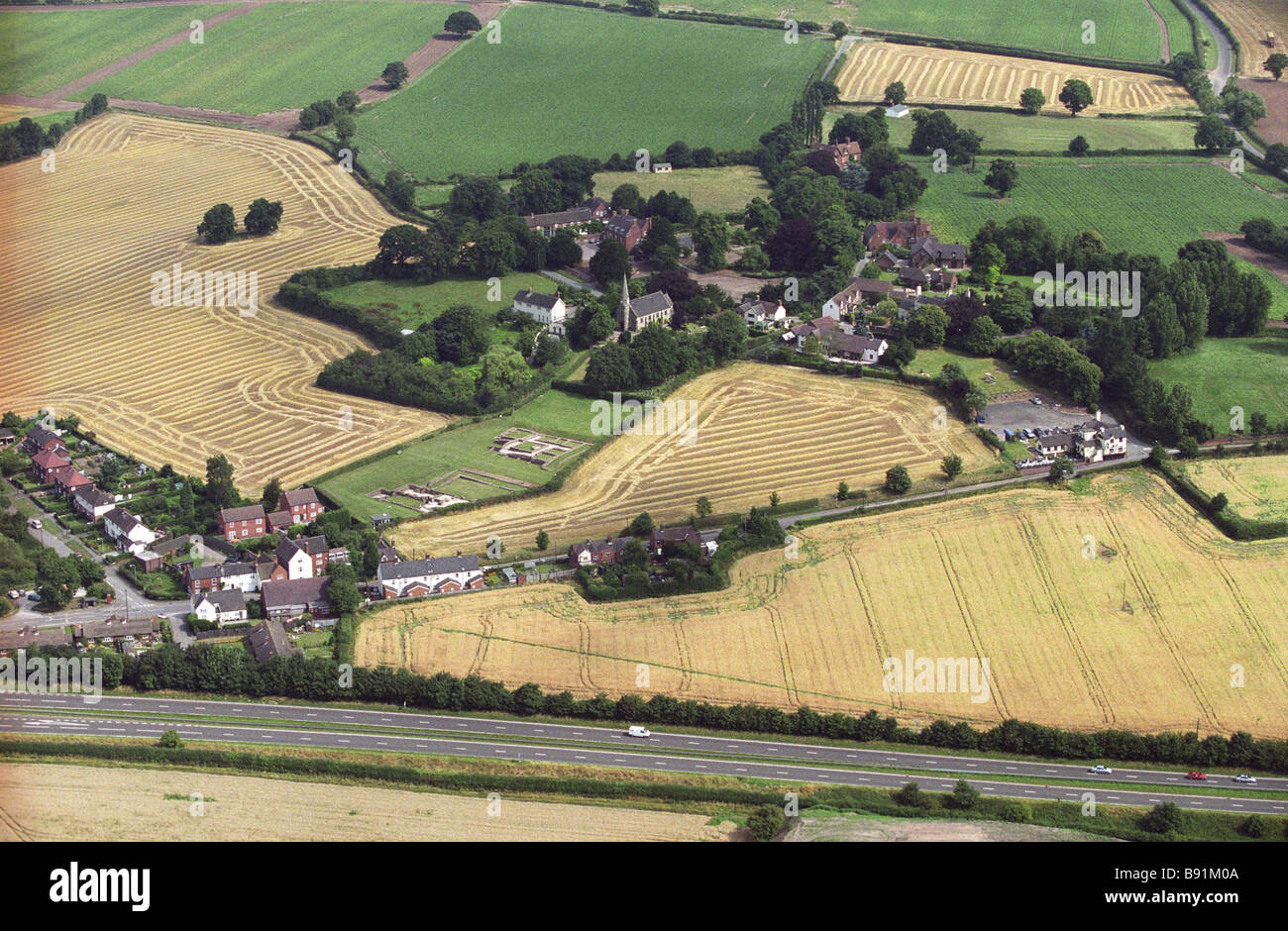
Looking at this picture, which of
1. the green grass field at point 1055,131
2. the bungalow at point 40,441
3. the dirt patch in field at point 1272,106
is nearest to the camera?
the bungalow at point 40,441

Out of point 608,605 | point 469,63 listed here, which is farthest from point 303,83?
point 608,605

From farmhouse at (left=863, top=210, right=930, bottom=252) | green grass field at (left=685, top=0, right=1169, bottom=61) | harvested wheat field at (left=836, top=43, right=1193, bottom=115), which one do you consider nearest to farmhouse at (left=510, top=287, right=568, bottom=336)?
farmhouse at (left=863, top=210, right=930, bottom=252)

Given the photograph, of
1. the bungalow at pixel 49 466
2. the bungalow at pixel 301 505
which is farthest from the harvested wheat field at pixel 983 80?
the bungalow at pixel 49 466

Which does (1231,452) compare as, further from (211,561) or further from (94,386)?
(94,386)

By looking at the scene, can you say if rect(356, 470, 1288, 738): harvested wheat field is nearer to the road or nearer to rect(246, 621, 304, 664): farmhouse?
the road

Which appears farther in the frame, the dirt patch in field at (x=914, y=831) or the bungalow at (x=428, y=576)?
the bungalow at (x=428, y=576)

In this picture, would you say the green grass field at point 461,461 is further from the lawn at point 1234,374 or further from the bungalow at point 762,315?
the lawn at point 1234,374
